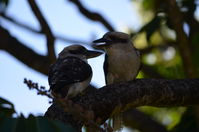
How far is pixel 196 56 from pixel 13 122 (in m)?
4.48

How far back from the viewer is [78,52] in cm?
690

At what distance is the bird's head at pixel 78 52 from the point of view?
6.80 m

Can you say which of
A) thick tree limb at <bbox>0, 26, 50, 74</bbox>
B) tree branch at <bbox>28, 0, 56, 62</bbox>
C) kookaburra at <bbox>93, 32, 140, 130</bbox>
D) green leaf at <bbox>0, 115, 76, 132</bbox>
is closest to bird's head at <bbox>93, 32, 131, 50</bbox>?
kookaburra at <bbox>93, 32, 140, 130</bbox>

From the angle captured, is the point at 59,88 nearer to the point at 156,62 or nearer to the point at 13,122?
the point at 13,122

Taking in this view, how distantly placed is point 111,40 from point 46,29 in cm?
Result: 92

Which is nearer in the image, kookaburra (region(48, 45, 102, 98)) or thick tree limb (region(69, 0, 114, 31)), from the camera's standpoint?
kookaburra (region(48, 45, 102, 98))

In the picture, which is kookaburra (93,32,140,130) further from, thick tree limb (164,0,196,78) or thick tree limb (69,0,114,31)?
thick tree limb (69,0,114,31)

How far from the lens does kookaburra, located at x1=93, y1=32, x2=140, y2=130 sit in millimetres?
6309

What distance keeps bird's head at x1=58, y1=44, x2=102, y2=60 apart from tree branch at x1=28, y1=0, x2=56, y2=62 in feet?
0.42

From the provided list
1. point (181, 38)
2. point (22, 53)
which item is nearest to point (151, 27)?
point (181, 38)

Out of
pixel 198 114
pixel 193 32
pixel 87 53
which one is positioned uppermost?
pixel 193 32

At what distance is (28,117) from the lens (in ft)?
12.0

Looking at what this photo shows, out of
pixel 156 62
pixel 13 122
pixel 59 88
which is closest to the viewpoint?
pixel 13 122

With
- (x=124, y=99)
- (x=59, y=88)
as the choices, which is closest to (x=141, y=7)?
(x=59, y=88)
